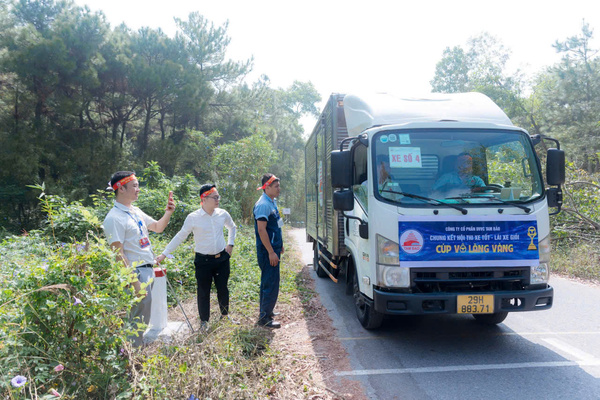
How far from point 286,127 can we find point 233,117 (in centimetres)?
1796

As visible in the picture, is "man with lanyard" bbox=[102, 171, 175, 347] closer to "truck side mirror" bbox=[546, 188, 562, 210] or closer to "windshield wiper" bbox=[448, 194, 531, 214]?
"windshield wiper" bbox=[448, 194, 531, 214]

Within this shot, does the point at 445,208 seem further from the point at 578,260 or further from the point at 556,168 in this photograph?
the point at 578,260

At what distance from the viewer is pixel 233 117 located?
2289 cm

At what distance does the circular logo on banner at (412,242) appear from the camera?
4.07m

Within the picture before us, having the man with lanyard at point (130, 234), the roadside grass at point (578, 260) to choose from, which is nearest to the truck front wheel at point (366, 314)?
the man with lanyard at point (130, 234)

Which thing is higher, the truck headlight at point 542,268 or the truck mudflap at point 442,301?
the truck headlight at point 542,268

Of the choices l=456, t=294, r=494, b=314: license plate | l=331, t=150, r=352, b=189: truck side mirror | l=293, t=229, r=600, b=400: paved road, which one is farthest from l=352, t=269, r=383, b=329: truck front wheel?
l=331, t=150, r=352, b=189: truck side mirror

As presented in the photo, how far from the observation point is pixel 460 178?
4477mm

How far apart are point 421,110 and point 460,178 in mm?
1036

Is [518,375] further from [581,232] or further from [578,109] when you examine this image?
[578,109]

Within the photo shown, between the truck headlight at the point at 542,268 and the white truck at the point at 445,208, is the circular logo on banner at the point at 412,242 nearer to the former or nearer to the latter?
the white truck at the point at 445,208

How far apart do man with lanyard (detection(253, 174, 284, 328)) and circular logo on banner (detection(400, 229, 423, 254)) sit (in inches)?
62.8

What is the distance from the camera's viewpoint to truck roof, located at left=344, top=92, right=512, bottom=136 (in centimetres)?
490

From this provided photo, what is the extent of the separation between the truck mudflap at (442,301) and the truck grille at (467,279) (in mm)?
136
